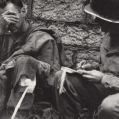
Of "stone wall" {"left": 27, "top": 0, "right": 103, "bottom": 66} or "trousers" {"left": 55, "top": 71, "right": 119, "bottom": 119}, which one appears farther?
"stone wall" {"left": 27, "top": 0, "right": 103, "bottom": 66}

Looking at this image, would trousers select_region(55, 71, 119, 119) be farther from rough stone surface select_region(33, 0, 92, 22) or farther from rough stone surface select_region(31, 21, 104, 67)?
rough stone surface select_region(33, 0, 92, 22)

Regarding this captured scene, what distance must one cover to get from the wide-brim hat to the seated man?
627mm

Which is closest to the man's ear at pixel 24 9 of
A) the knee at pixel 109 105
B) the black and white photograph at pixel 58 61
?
the black and white photograph at pixel 58 61

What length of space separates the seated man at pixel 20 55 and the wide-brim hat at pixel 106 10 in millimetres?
627

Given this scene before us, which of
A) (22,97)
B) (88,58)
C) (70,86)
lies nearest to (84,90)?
(70,86)

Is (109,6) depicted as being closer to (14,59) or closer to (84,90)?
(84,90)

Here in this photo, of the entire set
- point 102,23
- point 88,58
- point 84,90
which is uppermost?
point 102,23

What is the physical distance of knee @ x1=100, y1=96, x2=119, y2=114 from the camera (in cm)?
346

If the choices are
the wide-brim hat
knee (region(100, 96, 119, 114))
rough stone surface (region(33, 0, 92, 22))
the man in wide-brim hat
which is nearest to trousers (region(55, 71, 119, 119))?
the man in wide-brim hat

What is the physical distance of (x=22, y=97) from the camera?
3951 mm

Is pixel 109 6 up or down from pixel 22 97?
up

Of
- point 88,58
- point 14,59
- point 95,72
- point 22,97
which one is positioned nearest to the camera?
point 95,72

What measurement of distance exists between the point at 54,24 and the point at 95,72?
1.51 metres

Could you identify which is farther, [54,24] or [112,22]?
[54,24]
